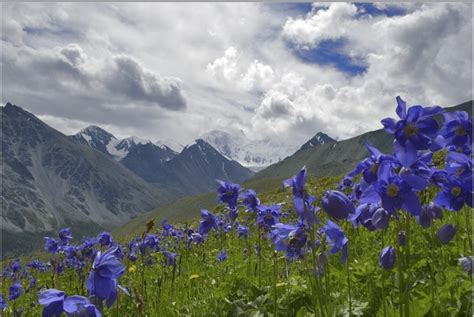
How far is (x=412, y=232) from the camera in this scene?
23.6ft

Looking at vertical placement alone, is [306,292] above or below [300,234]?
below

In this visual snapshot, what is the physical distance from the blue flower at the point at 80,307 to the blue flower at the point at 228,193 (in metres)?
3.53

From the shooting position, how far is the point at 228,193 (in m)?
6.01

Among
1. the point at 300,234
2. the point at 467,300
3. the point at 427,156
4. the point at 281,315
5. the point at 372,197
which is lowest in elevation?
the point at 281,315

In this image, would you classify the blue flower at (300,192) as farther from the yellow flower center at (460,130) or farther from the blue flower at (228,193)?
the blue flower at (228,193)

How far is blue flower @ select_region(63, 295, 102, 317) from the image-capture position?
2.45m

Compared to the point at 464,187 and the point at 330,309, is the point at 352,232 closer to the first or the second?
the point at 330,309

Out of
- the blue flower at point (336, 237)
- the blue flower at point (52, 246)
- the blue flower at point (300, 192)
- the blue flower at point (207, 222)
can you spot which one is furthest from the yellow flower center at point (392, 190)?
the blue flower at point (52, 246)

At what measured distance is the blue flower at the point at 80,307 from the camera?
2.45m

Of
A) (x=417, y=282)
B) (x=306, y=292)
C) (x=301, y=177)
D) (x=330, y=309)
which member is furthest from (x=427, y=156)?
(x=306, y=292)

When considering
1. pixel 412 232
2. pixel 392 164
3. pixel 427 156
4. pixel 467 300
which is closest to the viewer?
pixel 392 164

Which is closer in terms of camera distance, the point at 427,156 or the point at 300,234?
the point at 427,156

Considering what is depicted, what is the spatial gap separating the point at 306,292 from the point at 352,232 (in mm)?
3664

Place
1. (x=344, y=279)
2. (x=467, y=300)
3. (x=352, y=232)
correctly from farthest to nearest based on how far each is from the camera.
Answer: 1. (x=352, y=232)
2. (x=344, y=279)
3. (x=467, y=300)
